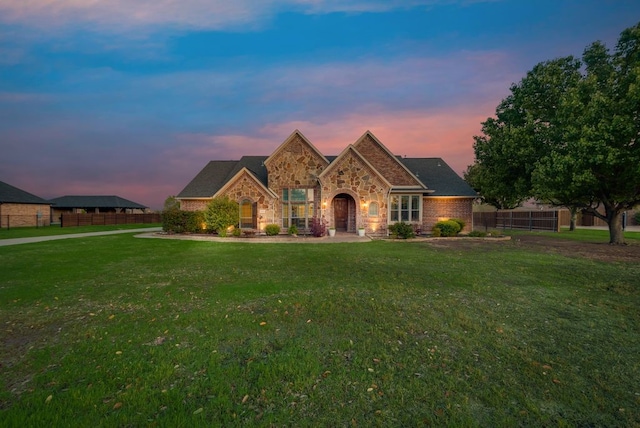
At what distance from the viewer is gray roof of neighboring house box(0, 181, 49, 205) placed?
3609cm

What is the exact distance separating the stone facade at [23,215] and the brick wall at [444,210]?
4887 cm

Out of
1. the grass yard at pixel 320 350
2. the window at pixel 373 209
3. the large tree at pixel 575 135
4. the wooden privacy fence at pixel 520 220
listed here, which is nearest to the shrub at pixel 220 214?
the window at pixel 373 209

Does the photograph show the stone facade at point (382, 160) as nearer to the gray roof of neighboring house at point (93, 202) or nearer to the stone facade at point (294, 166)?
the stone facade at point (294, 166)

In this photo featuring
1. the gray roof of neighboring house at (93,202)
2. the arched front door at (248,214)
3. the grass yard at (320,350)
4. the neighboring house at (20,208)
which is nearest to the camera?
the grass yard at (320,350)

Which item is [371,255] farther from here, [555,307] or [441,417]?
[441,417]

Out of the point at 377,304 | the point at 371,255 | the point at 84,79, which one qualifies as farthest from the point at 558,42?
the point at 84,79

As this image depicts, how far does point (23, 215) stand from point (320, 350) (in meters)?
52.5

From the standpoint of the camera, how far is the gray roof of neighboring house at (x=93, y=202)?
184 ft

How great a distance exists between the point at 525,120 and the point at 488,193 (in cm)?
570

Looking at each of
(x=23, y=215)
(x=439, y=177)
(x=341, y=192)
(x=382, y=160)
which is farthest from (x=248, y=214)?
(x=23, y=215)

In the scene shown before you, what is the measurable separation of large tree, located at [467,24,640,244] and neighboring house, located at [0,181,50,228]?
5495 cm

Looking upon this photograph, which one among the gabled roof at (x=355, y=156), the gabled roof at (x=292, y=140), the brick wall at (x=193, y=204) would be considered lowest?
the brick wall at (x=193, y=204)

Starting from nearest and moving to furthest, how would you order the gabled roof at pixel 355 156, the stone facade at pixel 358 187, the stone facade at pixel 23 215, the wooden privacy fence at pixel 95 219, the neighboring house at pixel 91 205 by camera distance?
the gabled roof at pixel 355 156, the stone facade at pixel 358 187, the stone facade at pixel 23 215, the wooden privacy fence at pixel 95 219, the neighboring house at pixel 91 205

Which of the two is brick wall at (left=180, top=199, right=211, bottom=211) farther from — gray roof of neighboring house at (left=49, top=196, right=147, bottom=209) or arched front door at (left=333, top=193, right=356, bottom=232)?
gray roof of neighboring house at (left=49, top=196, right=147, bottom=209)
